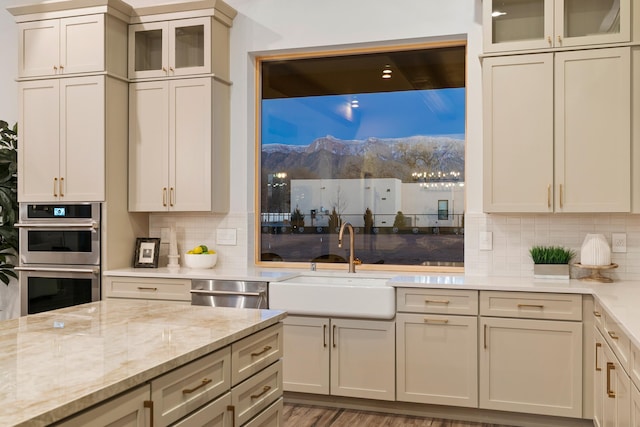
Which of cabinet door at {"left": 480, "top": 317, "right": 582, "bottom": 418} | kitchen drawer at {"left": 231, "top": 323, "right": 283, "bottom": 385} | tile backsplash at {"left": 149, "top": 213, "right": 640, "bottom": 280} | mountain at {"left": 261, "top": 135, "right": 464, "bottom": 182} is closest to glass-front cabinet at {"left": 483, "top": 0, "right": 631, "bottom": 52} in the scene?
mountain at {"left": 261, "top": 135, "right": 464, "bottom": 182}

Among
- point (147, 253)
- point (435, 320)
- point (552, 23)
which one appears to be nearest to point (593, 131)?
point (552, 23)

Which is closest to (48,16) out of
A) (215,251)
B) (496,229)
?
(215,251)

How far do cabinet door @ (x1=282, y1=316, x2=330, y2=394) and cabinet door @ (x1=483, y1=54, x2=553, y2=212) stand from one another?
4.59 ft

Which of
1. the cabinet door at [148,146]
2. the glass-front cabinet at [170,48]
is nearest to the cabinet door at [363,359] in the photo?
the cabinet door at [148,146]

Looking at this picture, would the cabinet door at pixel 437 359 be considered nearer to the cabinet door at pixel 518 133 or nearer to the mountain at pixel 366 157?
→ the cabinet door at pixel 518 133

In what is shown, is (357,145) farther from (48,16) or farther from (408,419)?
(48,16)

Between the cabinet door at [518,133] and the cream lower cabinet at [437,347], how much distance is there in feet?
2.31

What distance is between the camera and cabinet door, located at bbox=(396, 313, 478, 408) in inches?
152

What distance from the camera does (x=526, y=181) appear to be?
3959mm

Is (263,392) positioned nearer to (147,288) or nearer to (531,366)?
(531,366)

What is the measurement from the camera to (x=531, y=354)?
Result: 12.2 feet

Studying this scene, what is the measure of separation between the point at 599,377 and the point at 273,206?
2766mm

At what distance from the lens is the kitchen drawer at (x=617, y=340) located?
242 cm

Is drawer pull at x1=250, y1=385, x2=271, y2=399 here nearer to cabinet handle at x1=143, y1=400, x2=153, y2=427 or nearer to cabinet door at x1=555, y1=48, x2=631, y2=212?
cabinet handle at x1=143, y1=400, x2=153, y2=427
